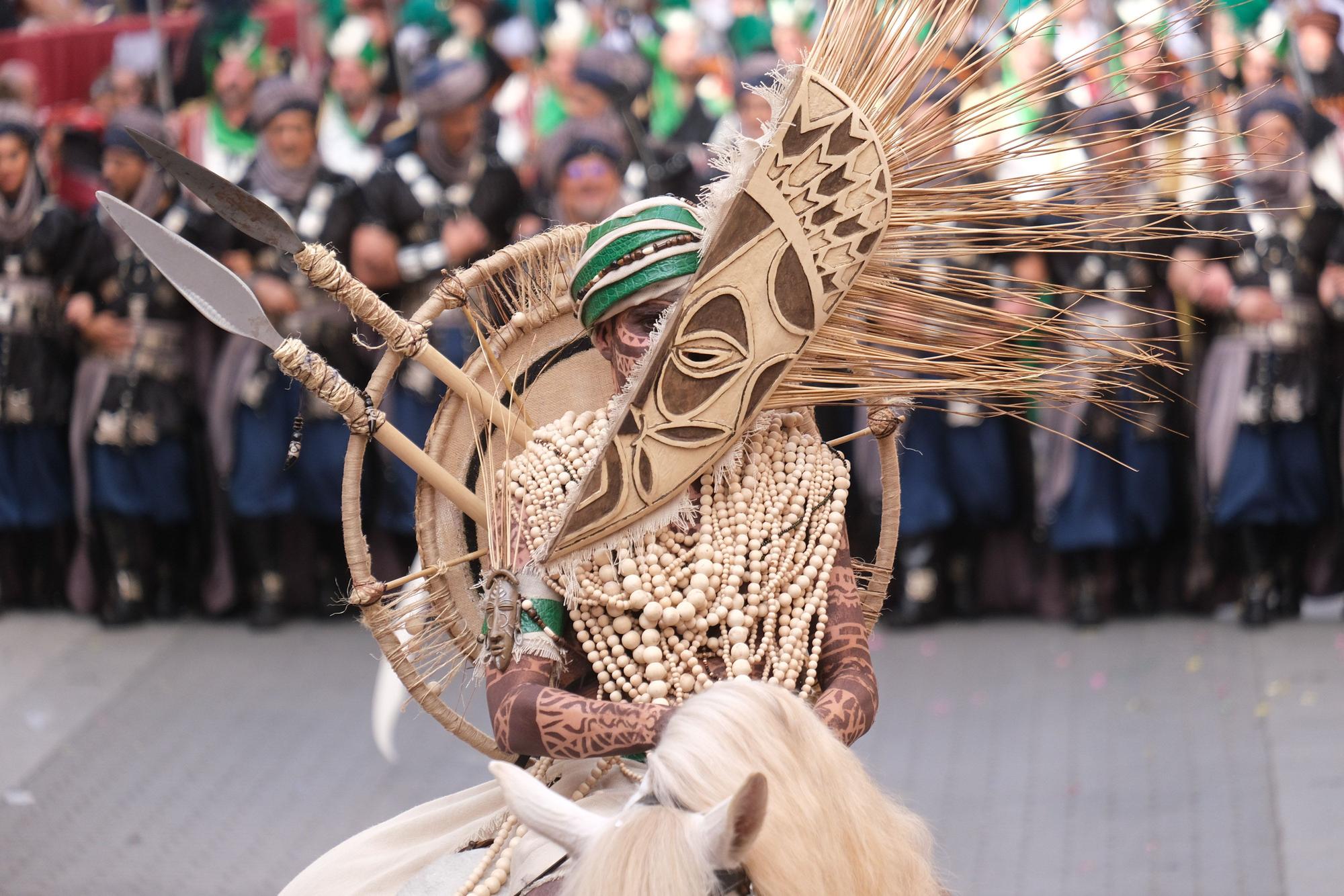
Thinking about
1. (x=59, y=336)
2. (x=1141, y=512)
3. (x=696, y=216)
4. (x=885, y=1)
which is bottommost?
(x=1141, y=512)

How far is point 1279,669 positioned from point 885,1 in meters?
4.59

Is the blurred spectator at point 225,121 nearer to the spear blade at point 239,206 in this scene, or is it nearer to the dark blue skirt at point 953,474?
the dark blue skirt at point 953,474

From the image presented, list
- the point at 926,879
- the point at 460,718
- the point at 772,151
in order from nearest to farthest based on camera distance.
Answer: the point at 926,879 → the point at 772,151 → the point at 460,718

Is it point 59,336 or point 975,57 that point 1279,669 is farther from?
point 59,336

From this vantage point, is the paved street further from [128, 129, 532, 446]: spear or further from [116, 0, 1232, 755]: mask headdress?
[128, 129, 532, 446]: spear

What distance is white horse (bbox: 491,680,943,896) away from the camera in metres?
2.28

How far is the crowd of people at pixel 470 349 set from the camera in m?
7.10

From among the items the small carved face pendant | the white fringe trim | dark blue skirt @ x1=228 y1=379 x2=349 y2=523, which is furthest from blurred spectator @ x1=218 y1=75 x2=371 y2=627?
the white fringe trim

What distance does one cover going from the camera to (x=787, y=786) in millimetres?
2420

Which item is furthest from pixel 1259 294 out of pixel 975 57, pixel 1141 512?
pixel 975 57

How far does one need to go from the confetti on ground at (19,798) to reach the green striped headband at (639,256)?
13.6 ft

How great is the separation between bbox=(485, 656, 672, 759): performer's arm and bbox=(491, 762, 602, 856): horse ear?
274mm

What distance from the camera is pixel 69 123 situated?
8.51 meters

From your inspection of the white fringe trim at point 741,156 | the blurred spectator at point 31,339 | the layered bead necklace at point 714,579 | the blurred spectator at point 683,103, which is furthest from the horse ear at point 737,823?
the blurred spectator at point 31,339
